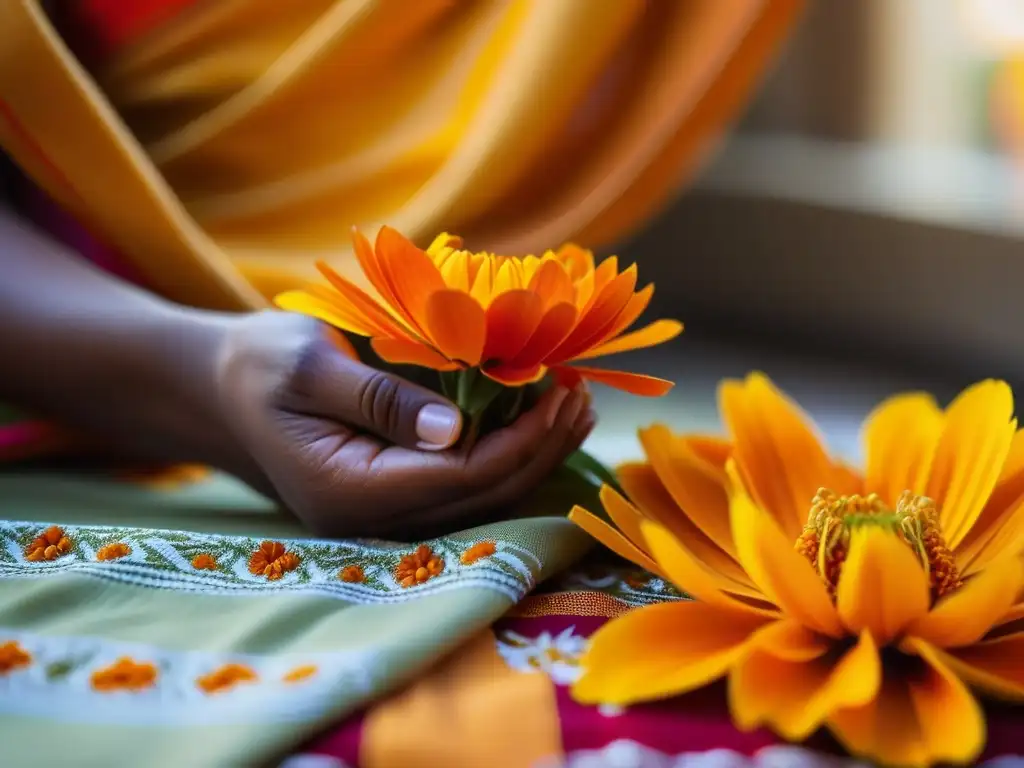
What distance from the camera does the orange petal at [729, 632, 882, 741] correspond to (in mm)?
266

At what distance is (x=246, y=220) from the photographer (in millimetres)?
618

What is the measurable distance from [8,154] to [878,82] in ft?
2.62

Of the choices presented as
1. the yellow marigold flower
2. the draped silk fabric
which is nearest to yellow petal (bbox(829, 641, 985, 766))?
the yellow marigold flower

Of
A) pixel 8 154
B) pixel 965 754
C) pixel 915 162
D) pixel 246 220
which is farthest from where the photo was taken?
pixel 915 162

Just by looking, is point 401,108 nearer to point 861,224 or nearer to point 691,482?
point 691,482

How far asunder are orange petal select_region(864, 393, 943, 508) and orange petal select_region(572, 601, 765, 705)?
0.09 meters

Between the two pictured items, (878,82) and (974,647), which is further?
(878,82)

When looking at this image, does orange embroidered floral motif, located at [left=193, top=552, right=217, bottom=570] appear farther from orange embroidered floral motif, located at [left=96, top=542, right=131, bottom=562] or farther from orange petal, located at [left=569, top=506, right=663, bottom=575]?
orange petal, located at [left=569, top=506, right=663, bottom=575]

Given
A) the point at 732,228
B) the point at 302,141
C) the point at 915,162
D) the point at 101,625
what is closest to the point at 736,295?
the point at 732,228

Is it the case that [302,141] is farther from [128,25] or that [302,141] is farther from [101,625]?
[101,625]

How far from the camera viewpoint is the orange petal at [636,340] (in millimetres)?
367

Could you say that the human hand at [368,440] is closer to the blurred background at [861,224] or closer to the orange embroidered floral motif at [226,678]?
the orange embroidered floral motif at [226,678]

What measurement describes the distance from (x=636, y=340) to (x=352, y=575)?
0.43 ft

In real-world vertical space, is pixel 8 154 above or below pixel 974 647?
above
